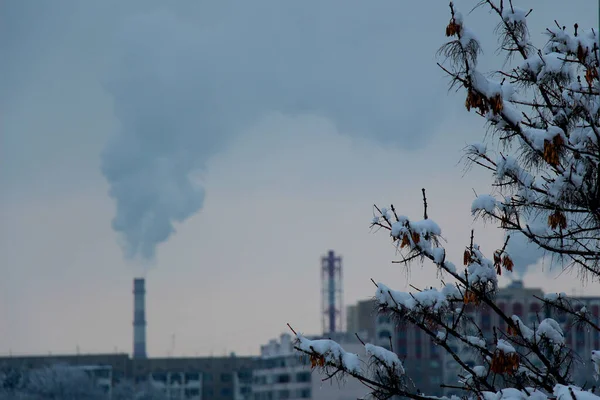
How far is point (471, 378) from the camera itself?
1138 centimetres

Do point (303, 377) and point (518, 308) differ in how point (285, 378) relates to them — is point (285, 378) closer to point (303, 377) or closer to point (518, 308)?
point (303, 377)

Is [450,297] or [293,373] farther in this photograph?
[293,373]

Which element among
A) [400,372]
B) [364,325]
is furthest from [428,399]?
[364,325]

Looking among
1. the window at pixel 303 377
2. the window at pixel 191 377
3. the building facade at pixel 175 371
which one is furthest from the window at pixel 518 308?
the window at pixel 191 377

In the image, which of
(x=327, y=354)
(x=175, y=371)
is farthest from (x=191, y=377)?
(x=327, y=354)

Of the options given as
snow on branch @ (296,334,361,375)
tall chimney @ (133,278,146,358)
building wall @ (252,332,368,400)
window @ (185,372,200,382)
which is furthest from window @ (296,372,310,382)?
snow on branch @ (296,334,361,375)

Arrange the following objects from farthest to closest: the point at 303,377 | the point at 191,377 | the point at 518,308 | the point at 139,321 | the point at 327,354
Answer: the point at 139,321
the point at 191,377
the point at 518,308
the point at 303,377
the point at 327,354

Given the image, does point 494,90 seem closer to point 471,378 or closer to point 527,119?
point 527,119

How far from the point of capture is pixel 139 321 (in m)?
135

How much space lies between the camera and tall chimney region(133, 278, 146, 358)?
13462 centimetres

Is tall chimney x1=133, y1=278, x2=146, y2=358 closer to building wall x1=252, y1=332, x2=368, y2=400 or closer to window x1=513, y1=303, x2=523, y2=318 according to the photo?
building wall x1=252, y1=332, x2=368, y2=400

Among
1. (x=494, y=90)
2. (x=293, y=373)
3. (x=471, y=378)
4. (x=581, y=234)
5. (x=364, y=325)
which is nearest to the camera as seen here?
(x=494, y=90)

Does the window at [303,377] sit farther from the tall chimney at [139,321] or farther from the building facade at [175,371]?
the tall chimney at [139,321]

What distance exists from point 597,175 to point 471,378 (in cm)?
265
